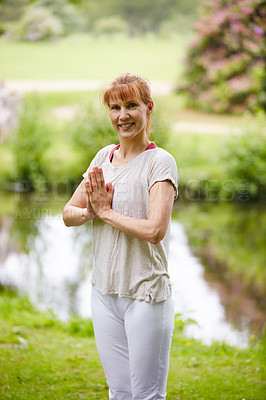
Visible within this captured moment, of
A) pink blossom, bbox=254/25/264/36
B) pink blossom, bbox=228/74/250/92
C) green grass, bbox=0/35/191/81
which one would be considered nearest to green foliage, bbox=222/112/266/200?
pink blossom, bbox=228/74/250/92

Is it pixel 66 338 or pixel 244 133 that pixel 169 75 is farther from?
pixel 66 338

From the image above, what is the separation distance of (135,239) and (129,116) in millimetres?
401

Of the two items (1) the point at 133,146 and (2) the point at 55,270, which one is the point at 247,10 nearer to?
(2) the point at 55,270

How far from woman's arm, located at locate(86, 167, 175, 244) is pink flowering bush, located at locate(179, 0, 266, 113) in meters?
11.8

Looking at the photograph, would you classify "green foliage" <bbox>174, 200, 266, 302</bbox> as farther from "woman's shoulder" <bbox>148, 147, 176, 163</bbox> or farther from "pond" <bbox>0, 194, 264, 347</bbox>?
"woman's shoulder" <bbox>148, 147, 176, 163</bbox>

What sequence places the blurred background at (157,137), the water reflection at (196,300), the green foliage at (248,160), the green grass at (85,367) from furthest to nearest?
1. the green foliage at (248,160)
2. the blurred background at (157,137)
3. the water reflection at (196,300)
4. the green grass at (85,367)

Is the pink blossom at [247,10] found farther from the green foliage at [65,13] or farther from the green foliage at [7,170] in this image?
the green foliage at [65,13]

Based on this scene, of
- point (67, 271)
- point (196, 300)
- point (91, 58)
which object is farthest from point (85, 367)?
point (91, 58)

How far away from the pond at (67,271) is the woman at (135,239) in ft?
5.06

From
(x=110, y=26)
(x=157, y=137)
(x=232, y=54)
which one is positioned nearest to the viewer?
(x=157, y=137)

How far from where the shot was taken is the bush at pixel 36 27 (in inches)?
695

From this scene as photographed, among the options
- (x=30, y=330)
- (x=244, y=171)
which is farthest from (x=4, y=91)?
(x=30, y=330)

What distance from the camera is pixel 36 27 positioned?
1838 cm

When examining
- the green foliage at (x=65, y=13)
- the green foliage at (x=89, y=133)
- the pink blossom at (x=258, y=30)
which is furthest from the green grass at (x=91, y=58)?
the green foliage at (x=89, y=133)
